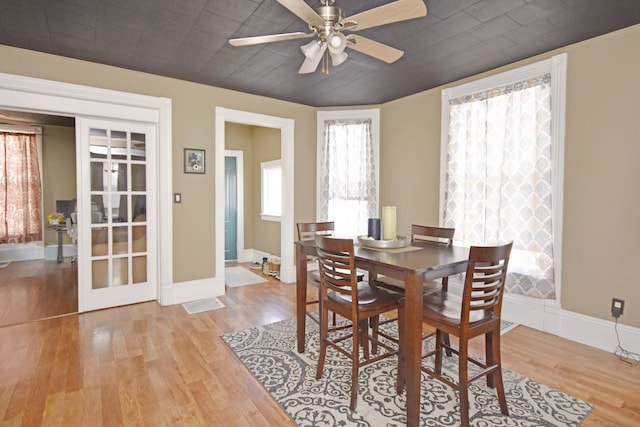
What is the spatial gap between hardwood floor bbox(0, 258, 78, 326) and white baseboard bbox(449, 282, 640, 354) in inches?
180

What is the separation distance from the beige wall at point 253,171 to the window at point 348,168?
126 centimetres

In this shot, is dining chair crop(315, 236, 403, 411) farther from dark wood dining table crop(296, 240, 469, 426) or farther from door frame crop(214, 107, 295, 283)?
door frame crop(214, 107, 295, 283)

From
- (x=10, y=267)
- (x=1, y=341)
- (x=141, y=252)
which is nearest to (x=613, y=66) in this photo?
(x=141, y=252)

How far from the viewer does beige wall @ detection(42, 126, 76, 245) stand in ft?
21.0

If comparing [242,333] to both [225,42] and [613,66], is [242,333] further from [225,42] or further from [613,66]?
[613,66]

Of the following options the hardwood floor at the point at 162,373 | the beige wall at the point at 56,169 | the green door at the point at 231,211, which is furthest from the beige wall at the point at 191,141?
the beige wall at the point at 56,169

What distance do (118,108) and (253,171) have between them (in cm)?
293

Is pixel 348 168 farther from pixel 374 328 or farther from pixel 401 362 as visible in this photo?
pixel 401 362

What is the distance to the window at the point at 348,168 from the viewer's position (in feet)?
15.3

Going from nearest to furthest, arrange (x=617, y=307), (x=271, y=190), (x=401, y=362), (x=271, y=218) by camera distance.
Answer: (x=401, y=362), (x=617, y=307), (x=271, y=218), (x=271, y=190)

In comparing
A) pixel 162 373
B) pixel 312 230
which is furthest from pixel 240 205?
pixel 162 373

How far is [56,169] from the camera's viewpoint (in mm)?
6477

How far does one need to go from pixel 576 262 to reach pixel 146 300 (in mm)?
4382

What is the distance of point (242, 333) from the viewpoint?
3004 mm
